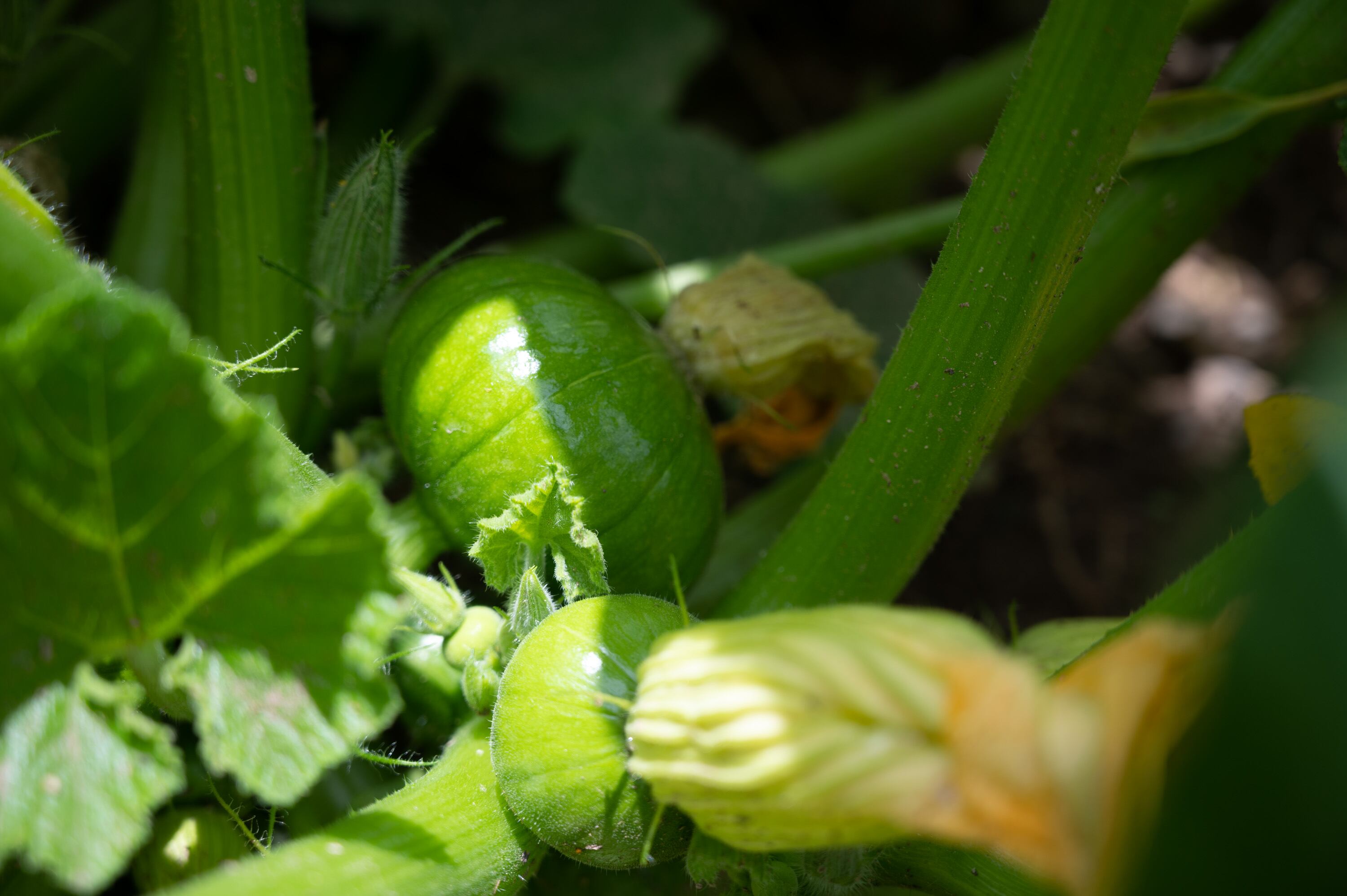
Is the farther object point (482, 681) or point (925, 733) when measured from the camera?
point (482, 681)

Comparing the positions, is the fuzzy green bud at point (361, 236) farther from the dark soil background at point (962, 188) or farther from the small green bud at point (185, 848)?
the dark soil background at point (962, 188)

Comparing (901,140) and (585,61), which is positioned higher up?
(585,61)

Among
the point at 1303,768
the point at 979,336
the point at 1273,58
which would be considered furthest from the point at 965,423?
the point at 1273,58

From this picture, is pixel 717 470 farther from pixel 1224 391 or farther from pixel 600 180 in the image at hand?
pixel 1224 391

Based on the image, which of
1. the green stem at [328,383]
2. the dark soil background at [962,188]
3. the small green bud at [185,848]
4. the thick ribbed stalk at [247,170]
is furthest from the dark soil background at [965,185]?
the small green bud at [185,848]

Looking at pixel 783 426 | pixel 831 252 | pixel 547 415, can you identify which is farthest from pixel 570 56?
pixel 547 415

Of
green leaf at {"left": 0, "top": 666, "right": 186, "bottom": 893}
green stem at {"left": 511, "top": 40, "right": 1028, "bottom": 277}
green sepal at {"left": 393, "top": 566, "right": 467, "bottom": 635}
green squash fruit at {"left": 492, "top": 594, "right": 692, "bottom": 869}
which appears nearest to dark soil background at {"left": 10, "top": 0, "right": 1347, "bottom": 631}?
green stem at {"left": 511, "top": 40, "right": 1028, "bottom": 277}

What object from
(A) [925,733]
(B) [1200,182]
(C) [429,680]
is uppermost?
(B) [1200,182]

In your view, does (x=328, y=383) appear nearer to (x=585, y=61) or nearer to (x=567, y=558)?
(x=567, y=558)
